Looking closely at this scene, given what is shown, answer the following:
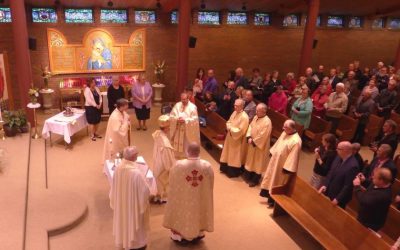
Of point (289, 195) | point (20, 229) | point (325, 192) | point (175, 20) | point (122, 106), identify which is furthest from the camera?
point (175, 20)

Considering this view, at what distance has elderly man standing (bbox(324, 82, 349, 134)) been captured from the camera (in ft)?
31.0

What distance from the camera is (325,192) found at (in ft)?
19.2

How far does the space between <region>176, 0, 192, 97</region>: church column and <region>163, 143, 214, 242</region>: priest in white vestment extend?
6.80 meters

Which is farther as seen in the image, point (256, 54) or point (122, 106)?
point (256, 54)

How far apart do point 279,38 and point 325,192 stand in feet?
36.4

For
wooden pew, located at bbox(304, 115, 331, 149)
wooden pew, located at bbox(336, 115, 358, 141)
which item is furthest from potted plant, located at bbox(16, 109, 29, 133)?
wooden pew, located at bbox(336, 115, 358, 141)

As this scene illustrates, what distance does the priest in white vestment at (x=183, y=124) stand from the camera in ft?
26.9

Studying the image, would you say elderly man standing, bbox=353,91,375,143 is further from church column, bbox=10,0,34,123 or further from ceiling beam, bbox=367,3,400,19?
church column, bbox=10,0,34,123

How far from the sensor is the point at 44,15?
1205 cm

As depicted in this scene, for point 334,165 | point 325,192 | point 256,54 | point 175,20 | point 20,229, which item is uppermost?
point 175,20

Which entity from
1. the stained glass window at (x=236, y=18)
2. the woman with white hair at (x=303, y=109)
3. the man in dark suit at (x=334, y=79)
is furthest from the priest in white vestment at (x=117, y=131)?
the stained glass window at (x=236, y=18)

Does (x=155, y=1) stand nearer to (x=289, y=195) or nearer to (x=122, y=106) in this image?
(x=122, y=106)

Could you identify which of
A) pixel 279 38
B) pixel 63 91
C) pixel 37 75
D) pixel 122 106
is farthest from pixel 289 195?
pixel 279 38

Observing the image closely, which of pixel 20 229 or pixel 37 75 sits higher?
pixel 37 75
